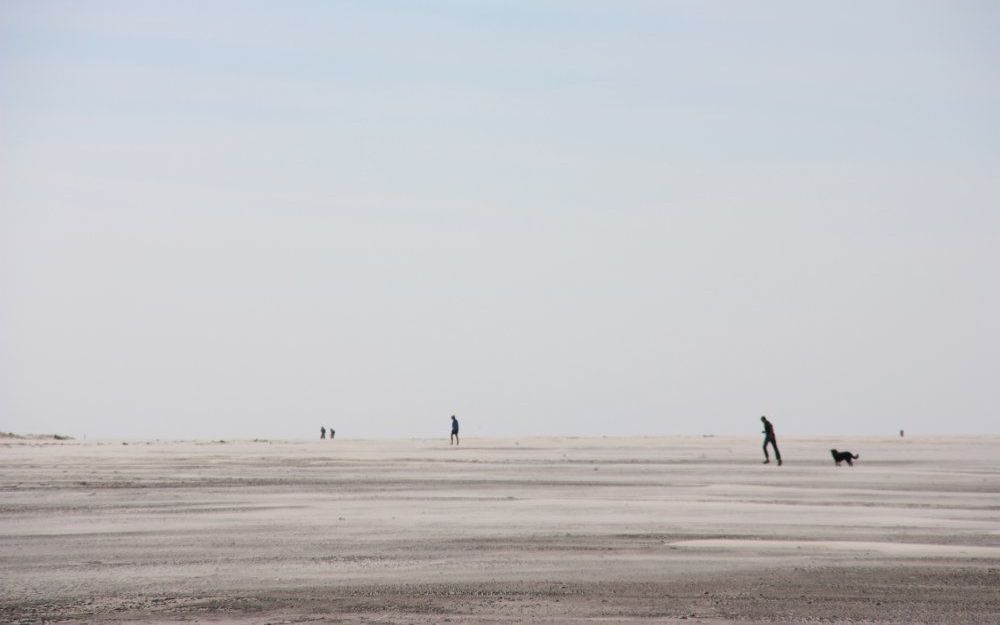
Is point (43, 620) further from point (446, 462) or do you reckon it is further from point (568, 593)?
point (446, 462)

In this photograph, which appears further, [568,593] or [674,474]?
[674,474]

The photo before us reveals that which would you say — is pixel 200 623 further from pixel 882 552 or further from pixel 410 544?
pixel 882 552

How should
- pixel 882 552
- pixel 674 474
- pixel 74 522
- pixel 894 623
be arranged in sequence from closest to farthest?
pixel 894 623, pixel 882 552, pixel 74 522, pixel 674 474

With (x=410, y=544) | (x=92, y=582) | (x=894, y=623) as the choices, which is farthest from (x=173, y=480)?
(x=894, y=623)

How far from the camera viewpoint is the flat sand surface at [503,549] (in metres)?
13.8

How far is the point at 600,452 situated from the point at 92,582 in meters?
44.1

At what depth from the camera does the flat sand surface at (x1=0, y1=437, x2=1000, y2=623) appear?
13766mm

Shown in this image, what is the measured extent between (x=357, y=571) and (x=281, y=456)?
38449mm

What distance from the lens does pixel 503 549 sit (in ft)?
61.0

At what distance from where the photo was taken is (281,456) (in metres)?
54.1

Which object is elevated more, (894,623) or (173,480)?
(173,480)

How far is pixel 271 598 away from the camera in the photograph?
47.5ft

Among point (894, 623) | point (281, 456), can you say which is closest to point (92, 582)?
point (894, 623)

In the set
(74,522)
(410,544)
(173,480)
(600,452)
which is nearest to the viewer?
(410,544)
